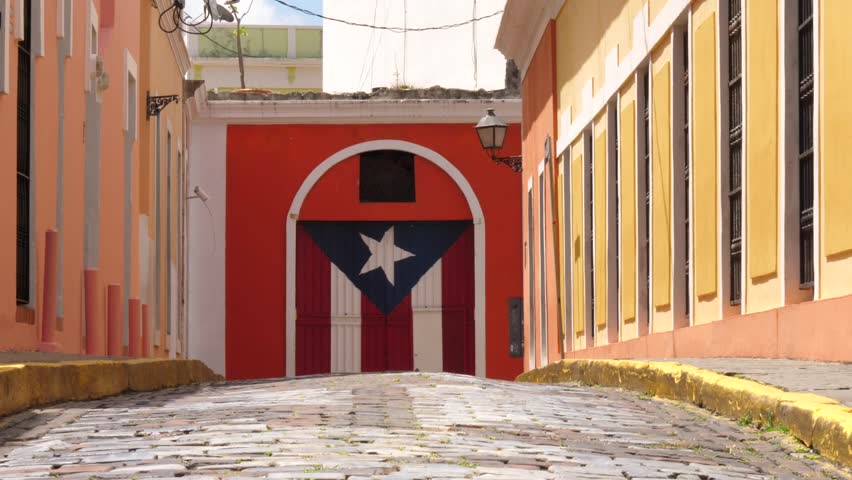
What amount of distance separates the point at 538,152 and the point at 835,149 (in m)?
15.0

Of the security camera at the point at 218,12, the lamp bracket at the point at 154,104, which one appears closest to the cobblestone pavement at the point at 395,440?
the lamp bracket at the point at 154,104

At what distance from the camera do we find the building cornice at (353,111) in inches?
1113

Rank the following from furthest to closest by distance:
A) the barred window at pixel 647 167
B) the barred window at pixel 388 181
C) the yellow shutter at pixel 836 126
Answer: the barred window at pixel 388 181 → the barred window at pixel 647 167 → the yellow shutter at pixel 836 126

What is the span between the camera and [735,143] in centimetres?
1216

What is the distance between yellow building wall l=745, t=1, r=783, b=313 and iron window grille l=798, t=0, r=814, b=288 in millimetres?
283

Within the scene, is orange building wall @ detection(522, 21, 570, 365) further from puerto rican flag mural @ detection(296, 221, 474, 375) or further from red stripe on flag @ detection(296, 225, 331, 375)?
red stripe on flag @ detection(296, 225, 331, 375)

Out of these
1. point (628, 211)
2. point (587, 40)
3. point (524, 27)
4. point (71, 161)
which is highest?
point (524, 27)

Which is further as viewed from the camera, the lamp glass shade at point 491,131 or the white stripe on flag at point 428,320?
the white stripe on flag at point 428,320

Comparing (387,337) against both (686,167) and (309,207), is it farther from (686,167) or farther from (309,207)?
(686,167)

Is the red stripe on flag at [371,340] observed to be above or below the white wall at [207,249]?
below

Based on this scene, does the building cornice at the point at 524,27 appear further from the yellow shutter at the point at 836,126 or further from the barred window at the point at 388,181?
the yellow shutter at the point at 836,126

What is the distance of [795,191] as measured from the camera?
10.5 metres

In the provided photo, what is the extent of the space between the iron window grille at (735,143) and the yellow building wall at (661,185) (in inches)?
73.8

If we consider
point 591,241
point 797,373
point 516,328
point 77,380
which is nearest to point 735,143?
point 797,373
